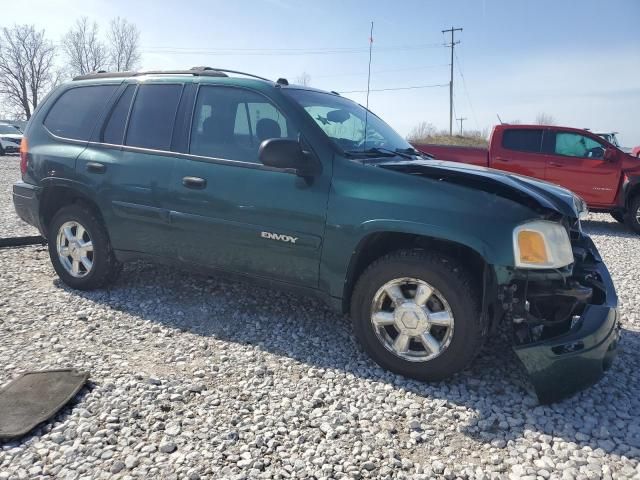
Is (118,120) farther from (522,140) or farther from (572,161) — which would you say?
(572,161)

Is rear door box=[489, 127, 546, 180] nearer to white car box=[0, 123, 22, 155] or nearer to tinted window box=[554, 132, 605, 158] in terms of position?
tinted window box=[554, 132, 605, 158]

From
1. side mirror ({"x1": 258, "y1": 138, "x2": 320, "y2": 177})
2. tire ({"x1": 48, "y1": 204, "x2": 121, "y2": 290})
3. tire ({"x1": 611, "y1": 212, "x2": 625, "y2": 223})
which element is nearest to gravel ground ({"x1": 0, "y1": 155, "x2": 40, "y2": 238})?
tire ({"x1": 48, "y1": 204, "x2": 121, "y2": 290})

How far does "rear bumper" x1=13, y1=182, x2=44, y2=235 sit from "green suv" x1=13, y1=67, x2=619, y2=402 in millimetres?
32

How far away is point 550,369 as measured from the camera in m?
2.67

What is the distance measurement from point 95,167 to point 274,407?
8.69 ft

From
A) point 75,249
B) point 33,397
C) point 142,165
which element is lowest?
point 33,397

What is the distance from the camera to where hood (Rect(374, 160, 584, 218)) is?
2.87m

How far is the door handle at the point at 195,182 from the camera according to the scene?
3.63 m

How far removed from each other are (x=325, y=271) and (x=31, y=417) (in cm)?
184

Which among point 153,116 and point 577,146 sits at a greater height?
point 153,116

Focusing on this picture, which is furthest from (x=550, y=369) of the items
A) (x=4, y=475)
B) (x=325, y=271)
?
(x=4, y=475)

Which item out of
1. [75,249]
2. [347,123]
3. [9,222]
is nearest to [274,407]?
[347,123]

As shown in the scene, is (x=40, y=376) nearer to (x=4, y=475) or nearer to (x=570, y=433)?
(x=4, y=475)

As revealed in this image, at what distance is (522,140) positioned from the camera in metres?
9.41
